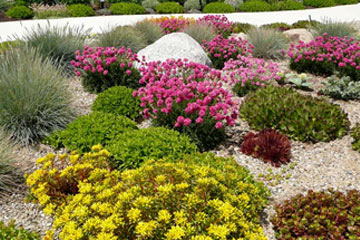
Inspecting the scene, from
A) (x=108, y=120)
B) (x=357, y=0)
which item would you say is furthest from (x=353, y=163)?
(x=357, y=0)

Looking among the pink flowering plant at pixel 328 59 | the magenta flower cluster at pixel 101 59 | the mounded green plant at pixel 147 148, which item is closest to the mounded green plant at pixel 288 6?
the pink flowering plant at pixel 328 59

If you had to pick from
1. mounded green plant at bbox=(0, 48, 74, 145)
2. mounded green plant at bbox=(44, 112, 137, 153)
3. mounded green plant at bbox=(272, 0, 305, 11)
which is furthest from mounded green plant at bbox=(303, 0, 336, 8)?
mounded green plant at bbox=(0, 48, 74, 145)

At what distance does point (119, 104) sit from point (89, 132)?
1.28m

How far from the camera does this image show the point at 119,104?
5.96 meters

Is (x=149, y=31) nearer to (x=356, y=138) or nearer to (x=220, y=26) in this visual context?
(x=220, y=26)

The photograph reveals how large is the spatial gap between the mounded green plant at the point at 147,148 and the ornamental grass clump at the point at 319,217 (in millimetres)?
1451

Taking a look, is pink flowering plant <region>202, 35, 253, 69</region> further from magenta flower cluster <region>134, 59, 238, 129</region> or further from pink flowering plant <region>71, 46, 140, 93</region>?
magenta flower cluster <region>134, 59, 238, 129</region>

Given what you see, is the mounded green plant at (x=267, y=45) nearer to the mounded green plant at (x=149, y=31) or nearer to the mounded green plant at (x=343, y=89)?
the mounded green plant at (x=343, y=89)

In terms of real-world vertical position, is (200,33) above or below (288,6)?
below

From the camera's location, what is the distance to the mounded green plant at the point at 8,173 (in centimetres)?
393

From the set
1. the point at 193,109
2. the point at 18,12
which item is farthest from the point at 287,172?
the point at 18,12

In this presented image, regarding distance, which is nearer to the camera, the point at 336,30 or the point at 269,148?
the point at 269,148

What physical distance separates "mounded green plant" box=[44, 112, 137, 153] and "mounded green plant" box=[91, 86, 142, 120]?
0.65 metres

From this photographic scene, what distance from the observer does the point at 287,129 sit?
17.2 ft
